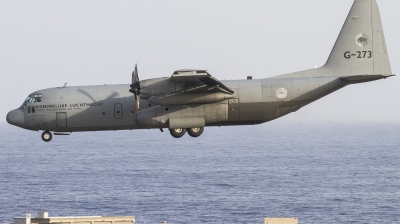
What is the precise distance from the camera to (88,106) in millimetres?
48875

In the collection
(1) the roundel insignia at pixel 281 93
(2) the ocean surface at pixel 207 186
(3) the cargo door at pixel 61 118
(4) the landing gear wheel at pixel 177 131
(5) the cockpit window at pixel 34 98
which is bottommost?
(2) the ocean surface at pixel 207 186

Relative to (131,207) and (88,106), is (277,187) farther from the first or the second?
(88,106)

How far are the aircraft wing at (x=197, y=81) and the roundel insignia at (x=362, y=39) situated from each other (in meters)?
10.7

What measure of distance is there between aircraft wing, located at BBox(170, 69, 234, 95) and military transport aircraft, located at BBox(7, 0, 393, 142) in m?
0.06

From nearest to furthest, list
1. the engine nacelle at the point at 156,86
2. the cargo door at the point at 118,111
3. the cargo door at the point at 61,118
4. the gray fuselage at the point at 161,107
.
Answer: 1. the engine nacelle at the point at 156,86
2. the gray fuselage at the point at 161,107
3. the cargo door at the point at 118,111
4. the cargo door at the point at 61,118

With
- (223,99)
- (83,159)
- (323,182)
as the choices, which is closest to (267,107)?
(223,99)

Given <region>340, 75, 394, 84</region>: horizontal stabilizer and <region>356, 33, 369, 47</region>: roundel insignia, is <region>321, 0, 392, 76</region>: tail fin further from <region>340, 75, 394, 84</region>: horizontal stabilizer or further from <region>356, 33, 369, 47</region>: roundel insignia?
<region>340, 75, 394, 84</region>: horizontal stabilizer

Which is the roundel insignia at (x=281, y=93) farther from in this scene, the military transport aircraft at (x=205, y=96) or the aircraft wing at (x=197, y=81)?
the aircraft wing at (x=197, y=81)

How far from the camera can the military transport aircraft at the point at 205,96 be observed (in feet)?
153

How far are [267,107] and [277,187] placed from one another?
68.6 metres

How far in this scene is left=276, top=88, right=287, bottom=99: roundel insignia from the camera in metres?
47.4

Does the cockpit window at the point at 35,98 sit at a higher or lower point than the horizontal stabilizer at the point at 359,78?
lower

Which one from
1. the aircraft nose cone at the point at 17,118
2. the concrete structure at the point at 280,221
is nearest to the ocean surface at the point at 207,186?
the concrete structure at the point at 280,221

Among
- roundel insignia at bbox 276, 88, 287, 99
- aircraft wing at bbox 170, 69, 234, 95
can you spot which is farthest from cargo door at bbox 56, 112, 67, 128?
roundel insignia at bbox 276, 88, 287, 99
